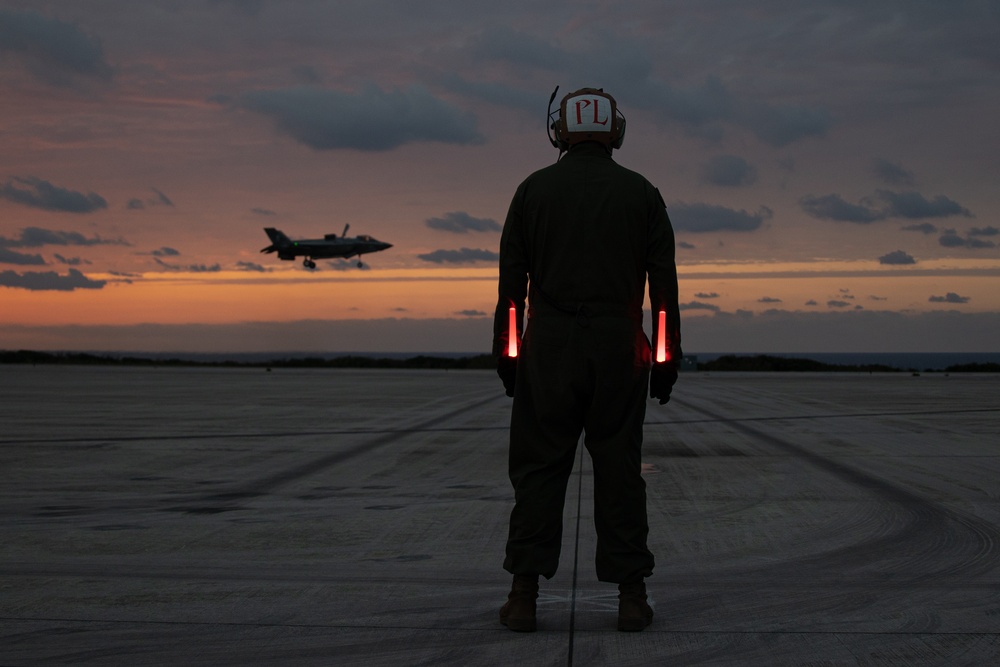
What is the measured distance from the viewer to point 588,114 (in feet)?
14.4

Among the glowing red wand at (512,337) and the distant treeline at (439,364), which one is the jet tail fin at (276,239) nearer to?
the distant treeline at (439,364)

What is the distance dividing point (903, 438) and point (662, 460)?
4.01 metres

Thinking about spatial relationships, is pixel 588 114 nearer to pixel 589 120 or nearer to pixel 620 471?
pixel 589 120

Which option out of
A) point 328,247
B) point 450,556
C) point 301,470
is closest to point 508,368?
point 450,556

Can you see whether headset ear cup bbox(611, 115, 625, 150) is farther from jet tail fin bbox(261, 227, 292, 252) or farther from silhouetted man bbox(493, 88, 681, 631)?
jet tail fin bbox(261, 227, 292, 252)

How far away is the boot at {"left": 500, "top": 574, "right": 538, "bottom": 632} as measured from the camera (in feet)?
12.6

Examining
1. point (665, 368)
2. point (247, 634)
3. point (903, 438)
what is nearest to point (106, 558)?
point (247, 634)

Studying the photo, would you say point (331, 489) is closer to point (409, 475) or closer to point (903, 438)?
point (409, 475)

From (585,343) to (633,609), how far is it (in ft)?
3.33

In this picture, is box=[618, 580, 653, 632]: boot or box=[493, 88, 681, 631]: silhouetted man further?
box=[493, 88, 681, 631]: silhouetted man

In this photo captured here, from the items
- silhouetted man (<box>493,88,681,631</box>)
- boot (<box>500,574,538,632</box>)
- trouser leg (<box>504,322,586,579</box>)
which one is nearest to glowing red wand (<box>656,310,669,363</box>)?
silhouetted man (<box>493,88,681,631</box>)

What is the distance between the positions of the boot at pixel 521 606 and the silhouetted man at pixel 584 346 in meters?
0.03

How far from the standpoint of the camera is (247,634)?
147 inches

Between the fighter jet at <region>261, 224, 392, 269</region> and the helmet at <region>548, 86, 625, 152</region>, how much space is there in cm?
6434
